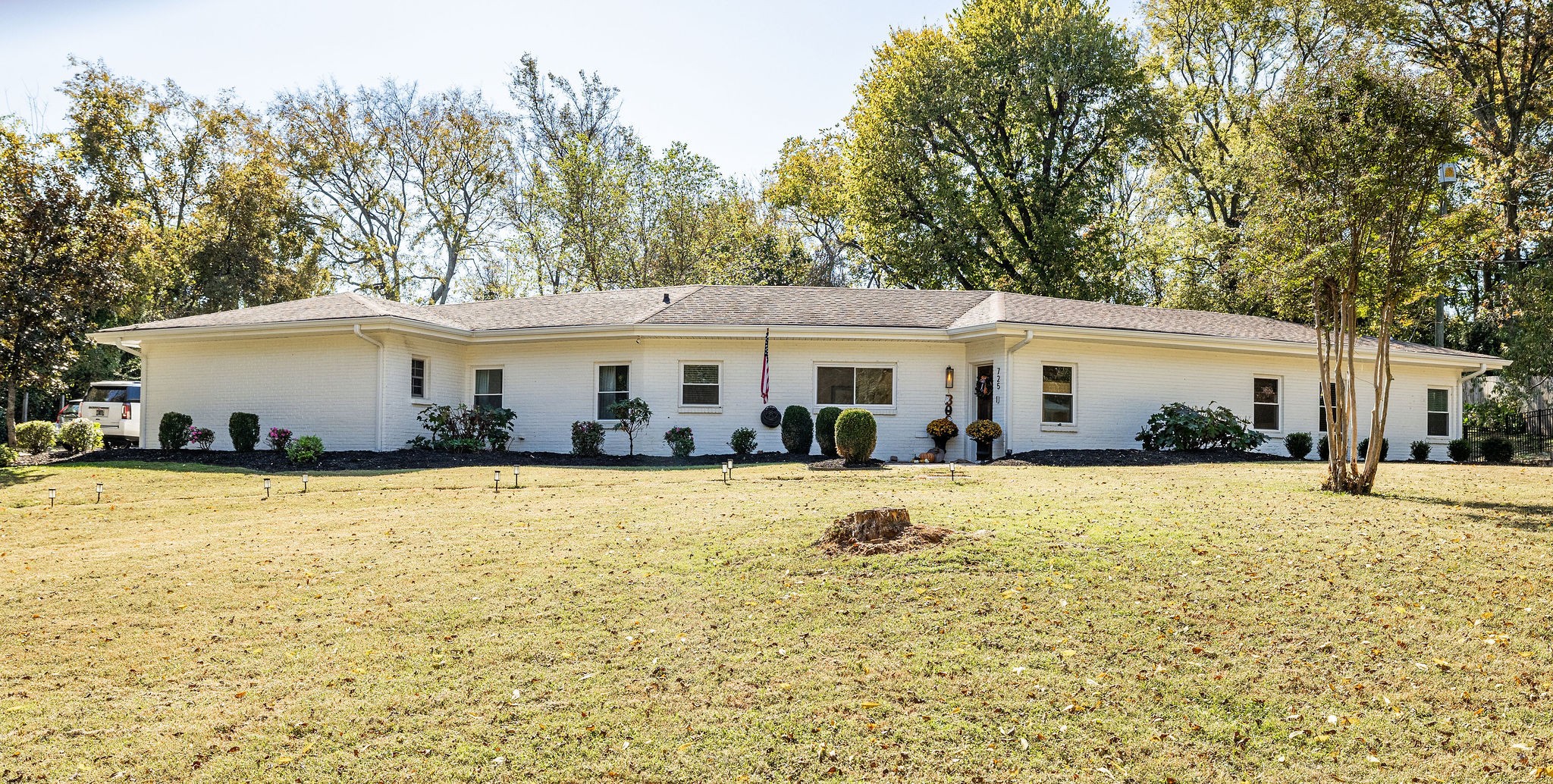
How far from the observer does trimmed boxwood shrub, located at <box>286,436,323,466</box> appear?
15812mm

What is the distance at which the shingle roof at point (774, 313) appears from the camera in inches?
714

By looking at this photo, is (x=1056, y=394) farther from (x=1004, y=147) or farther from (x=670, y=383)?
(x=1004, y=147)

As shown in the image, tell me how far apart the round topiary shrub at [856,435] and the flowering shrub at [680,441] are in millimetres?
3692

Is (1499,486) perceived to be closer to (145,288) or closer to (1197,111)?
(1197,111)

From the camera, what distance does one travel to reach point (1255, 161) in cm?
1096

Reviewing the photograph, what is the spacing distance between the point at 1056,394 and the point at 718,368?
6593 mm

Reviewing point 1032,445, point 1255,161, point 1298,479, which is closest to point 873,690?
point 1255,161

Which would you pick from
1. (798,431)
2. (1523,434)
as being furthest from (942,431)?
(1523,434)

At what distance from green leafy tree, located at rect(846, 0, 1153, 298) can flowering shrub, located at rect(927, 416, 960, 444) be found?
547 inches

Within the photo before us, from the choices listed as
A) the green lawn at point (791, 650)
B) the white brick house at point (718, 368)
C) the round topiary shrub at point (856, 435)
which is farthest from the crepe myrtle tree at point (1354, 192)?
the white brick house at point (718, 368)

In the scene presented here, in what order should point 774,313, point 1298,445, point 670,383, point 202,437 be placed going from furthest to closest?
point 774,313
point 1298,445
point 670,383
point 202,437

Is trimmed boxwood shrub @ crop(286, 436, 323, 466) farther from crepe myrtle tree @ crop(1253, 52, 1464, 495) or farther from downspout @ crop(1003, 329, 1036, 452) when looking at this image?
crepe myrtle tree @ crop(1253, 52, 1464, 495)

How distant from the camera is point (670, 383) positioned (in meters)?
18.4

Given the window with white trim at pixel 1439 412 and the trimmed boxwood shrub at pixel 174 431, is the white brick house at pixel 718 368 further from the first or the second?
the window with white trim at pixel 1439 412
